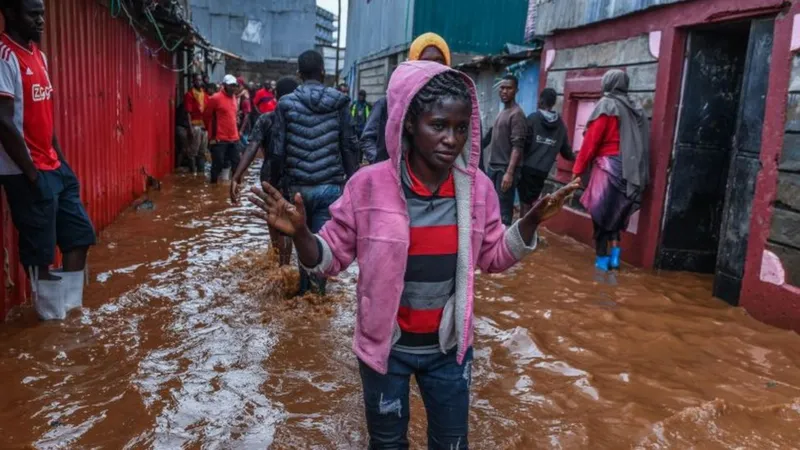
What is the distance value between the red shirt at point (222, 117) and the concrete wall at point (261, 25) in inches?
1047

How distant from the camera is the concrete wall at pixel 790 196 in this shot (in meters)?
4.98

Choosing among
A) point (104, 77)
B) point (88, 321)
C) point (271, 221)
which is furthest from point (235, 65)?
point (271, 221)

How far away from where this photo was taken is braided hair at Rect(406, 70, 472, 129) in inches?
86.7

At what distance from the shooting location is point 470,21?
1677 centimetres

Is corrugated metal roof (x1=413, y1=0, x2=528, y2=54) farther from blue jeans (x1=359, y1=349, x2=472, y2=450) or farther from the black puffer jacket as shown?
blue jeans (x1=359, y1=349, x2=472, y2=450)

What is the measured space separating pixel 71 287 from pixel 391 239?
3374 mm

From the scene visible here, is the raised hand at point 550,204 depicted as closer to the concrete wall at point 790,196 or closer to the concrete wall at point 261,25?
the concrete wall at point 790,196

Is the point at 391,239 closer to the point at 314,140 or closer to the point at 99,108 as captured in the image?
the point at 314,140

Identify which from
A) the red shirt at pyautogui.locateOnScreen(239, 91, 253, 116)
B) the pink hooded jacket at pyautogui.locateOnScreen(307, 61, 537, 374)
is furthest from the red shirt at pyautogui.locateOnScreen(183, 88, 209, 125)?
the pink hooded jacket at pyautogui.locateOnScreen(307, 61, 537, 374)

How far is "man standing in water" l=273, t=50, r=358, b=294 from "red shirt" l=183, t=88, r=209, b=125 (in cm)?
920

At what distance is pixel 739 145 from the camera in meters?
5.69

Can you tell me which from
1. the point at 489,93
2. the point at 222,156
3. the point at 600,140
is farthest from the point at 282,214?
the point at 489,93

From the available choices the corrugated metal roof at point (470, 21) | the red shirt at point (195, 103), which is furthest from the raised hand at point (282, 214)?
the corrugated metal roof at point (470, 21)

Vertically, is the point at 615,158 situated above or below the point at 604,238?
above
